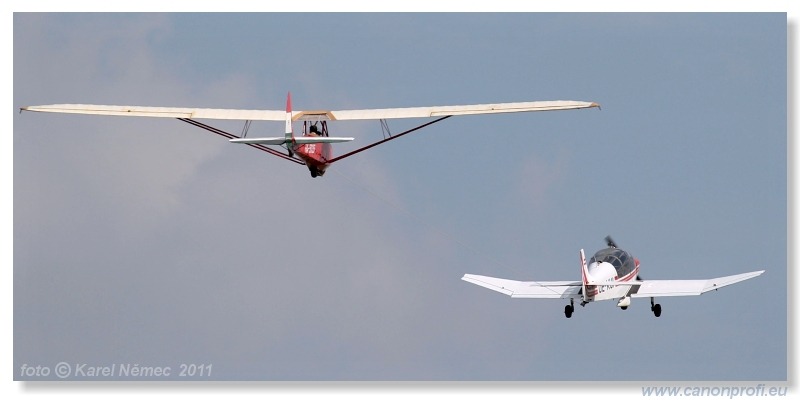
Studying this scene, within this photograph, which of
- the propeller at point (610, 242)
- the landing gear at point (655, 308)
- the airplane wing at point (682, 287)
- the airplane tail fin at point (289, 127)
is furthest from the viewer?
the propeller at point (610, 242)

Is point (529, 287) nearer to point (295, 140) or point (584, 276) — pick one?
point (584, 276)

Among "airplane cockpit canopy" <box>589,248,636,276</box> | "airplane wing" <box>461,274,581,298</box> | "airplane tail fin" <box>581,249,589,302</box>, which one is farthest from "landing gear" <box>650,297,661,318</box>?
"airplane tail fin" <box>581,249,589,302</box>

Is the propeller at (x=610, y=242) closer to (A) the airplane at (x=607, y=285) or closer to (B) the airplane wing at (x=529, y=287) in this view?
(A) the airplane at (x=607, y=285)

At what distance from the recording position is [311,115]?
59.6 m

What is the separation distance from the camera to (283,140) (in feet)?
186

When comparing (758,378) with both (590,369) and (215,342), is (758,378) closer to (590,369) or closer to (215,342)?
(590,369)

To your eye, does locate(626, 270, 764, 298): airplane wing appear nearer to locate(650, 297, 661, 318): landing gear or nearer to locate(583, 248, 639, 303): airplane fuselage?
locate(650, 297, 661, 318): landing gear

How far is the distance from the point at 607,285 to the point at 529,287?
253 centimetres

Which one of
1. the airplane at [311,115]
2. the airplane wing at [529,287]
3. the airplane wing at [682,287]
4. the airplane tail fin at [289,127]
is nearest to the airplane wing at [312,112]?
the airplane at [311,115]

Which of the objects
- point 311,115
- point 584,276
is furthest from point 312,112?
point 584,276

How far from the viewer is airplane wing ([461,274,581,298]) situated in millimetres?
61375

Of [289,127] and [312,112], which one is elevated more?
[312,112]

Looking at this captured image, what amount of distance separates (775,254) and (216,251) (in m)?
18.8

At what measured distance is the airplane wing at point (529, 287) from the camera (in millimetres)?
61375
